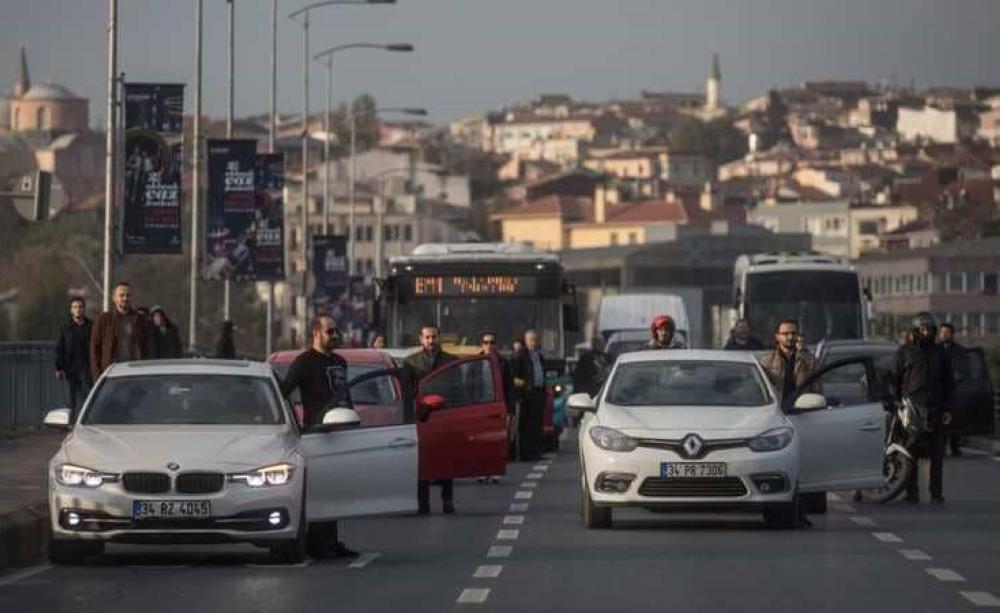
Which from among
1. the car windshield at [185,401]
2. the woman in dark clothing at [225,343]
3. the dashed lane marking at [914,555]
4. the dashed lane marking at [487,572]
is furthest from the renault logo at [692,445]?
the woman in dark clothing at [225,343]

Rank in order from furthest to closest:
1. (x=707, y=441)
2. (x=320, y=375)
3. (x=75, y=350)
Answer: (x=75, y=350), (x=707, y=441), (x=320, y=375)

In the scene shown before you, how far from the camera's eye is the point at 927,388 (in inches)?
1133

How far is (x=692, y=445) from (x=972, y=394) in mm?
19208

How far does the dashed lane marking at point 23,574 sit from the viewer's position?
18828 millimetres

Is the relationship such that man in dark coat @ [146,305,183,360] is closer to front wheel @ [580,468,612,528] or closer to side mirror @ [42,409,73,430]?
front wheel @ [580,468,612,528]

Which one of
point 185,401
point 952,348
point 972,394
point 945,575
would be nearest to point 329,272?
point 972,394

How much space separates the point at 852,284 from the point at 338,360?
116 feet

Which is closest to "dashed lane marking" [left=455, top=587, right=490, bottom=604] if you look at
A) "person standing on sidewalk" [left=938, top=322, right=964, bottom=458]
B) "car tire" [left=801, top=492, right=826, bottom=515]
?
"car tire" [left=801, top=492, right=826, bottom=515]

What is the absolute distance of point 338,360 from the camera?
2289 cm

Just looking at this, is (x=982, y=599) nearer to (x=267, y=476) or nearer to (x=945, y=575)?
(x=945, y=575)

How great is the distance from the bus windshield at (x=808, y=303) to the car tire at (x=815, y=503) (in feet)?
98.3

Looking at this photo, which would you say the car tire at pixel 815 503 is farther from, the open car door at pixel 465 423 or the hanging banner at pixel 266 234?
Result: the hanging banner at pixel 266 234

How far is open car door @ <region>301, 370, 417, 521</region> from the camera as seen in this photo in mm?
20656

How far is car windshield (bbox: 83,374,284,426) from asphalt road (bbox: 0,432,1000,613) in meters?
Answer: 0.96
